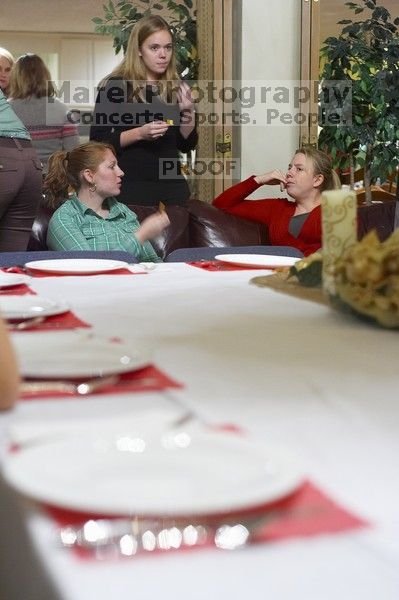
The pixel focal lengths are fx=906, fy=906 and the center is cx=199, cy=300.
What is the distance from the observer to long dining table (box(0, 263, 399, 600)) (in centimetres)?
45

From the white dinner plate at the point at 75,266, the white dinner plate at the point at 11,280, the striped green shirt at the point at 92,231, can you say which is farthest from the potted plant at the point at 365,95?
the white dinner plate at the point at 11,280

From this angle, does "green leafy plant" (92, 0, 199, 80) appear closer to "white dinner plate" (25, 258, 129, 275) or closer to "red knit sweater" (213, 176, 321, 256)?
"red knit sweater" (213, 176, 321, 256)

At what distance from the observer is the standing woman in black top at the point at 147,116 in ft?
11.3

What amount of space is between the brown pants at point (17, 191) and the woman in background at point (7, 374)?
2.45 m

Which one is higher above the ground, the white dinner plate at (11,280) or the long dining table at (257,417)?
the long dining table at (257,417)

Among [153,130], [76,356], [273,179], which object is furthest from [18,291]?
[273,179]

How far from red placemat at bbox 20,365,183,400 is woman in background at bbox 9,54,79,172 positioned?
3374 millimetres

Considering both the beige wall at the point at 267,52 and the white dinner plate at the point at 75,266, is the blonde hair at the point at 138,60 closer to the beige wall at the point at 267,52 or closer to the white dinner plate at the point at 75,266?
the beige wall at the point at 267,52

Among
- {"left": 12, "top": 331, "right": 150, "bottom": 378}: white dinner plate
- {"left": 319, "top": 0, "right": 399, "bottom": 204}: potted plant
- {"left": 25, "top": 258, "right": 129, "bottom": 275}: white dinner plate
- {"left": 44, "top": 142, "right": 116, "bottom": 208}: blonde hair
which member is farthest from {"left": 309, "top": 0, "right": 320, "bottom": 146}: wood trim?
{"left": 12, "top": 331, "right": 150, "bottom": 378}: white dinner plate

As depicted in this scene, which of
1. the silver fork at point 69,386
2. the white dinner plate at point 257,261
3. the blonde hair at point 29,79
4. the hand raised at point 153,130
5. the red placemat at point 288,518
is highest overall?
the blonde hair at point 29,79

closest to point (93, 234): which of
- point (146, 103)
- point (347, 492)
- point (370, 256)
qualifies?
point (146, 103)

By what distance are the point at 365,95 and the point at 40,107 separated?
1997 mm

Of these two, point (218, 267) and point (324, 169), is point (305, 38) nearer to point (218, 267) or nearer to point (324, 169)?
point (324, 169)

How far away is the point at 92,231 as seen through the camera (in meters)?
3.11
